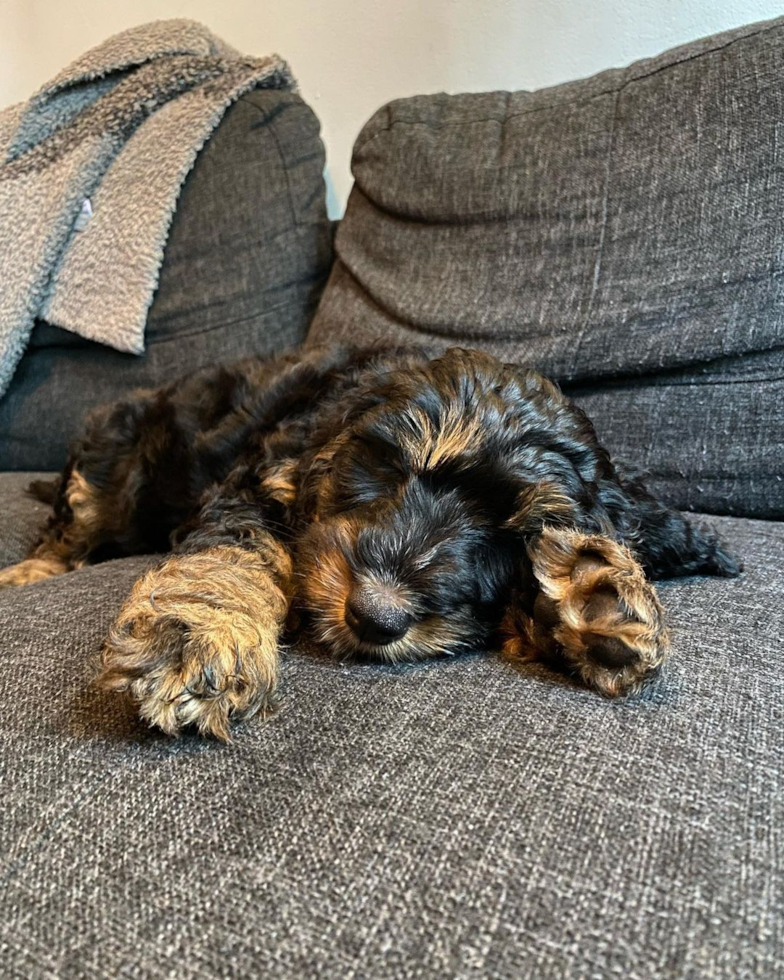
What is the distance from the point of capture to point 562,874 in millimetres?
913

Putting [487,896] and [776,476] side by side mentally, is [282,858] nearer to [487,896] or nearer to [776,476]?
[487,896]

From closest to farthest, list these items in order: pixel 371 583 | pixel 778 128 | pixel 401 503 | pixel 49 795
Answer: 1. pixel 49 795
2. pixel 371 583
3. pixel 401 503
4. pixel 778 128

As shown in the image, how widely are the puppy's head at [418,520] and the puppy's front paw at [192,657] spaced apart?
7.3 inches

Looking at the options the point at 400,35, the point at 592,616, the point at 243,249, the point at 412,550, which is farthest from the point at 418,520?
the point at 400,35

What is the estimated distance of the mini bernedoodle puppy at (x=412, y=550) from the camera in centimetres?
132

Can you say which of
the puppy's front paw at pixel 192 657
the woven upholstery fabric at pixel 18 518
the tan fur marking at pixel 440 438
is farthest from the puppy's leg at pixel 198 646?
the woven upholstery fabric at pixel 18 518

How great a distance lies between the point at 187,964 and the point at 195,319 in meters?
2.91

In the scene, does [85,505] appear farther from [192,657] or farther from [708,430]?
[708,430]

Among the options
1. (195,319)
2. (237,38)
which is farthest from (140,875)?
(237,38)

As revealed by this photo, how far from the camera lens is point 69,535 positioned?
2598mm

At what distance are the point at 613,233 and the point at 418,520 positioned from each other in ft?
4.88

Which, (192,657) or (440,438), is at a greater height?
(440,438)

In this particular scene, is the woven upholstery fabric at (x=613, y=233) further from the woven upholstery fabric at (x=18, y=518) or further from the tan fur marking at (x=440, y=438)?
the woven upholstery fabric at (x=18, y=518)

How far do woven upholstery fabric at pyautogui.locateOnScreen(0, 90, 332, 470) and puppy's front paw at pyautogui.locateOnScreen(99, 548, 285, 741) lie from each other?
Result: 6.74ft
